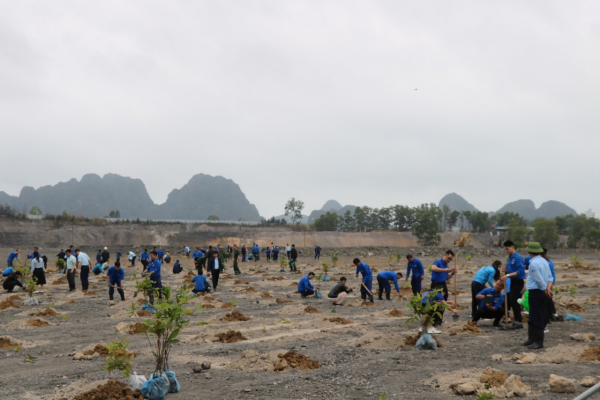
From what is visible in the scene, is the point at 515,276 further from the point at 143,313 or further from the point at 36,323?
the point at 36,323

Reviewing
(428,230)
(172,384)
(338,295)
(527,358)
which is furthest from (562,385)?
(428,230)

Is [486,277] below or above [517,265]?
below

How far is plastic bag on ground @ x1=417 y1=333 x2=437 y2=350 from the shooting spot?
8008 mm

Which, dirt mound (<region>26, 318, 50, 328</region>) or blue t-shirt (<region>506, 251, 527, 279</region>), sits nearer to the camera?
blue t-shirt (<region>506, 251, 527, 279</region>)

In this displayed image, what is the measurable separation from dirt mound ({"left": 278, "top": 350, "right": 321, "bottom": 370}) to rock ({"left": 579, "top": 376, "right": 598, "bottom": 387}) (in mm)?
3478

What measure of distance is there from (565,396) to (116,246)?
2408 inches

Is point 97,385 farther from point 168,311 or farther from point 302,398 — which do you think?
point 302,398

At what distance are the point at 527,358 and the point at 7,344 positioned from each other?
9.51m

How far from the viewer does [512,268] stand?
32.1 ft

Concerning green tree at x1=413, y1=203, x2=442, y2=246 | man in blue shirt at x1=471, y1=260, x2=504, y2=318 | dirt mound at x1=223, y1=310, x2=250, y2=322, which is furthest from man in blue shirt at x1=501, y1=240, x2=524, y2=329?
green tree at x1=413, y1=203, x2=442, y2=246

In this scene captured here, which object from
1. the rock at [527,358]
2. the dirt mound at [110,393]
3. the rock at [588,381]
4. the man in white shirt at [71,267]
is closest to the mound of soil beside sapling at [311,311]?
the rock at [527,358]

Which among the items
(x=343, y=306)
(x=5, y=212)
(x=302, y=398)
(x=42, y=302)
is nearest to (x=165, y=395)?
(x=302, y=398)

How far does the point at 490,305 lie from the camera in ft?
34.2

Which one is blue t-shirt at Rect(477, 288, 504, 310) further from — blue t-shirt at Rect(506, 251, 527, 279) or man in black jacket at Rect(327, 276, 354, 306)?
man in black jacket at Rect(327, 276, 354, 306)
